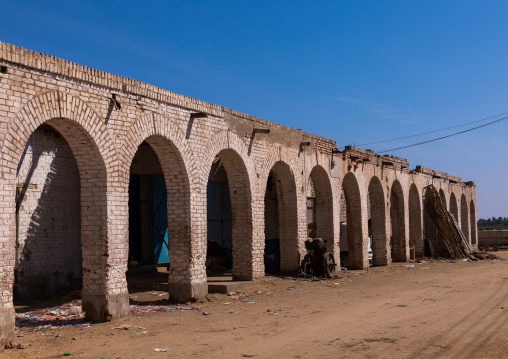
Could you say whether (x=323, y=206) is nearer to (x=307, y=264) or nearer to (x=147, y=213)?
(x=307, y=264)

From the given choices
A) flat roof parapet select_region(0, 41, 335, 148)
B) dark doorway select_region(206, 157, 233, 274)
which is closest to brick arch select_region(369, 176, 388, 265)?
dark doorway select_region(206, 157, 233, 274)

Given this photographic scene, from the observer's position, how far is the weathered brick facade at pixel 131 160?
8.03m

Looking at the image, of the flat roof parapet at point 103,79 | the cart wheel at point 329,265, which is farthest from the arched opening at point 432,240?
the flat roof parapet at point 103,79

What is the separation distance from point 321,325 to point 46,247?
24.1ft

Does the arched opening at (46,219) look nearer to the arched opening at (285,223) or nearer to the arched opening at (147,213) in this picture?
the arched opening at (147,213)

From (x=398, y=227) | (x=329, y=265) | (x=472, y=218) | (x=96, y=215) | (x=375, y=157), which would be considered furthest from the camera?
(x=472, y=218)

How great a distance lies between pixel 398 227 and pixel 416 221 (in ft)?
8.18

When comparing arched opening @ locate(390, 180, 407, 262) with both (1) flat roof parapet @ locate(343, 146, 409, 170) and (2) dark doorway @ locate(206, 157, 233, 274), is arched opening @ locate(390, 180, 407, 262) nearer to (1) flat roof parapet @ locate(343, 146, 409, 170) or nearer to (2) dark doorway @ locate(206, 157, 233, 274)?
(1) flat roof parapet @ locate(343, 146, 409, 170)

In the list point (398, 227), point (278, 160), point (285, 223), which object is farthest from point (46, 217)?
point (398, 227)

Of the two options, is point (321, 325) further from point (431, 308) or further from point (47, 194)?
point (47, 194)

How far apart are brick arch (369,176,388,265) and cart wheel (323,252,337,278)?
574cm

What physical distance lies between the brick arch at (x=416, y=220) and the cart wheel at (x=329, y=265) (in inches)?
418

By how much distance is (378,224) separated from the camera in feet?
71.4

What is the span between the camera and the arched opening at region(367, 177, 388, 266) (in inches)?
852
